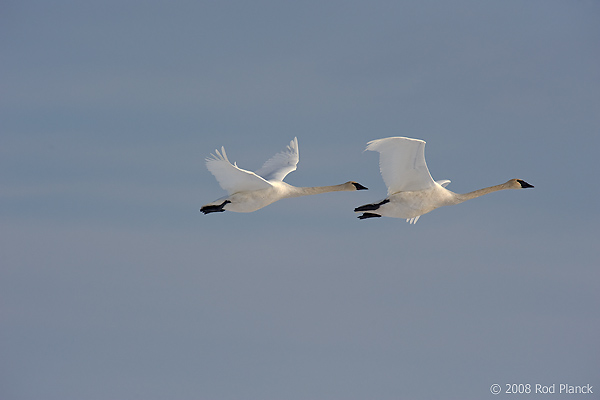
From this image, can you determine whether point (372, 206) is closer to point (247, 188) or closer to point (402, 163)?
point (402, 163)

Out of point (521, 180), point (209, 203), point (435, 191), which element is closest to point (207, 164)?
point (209, 203)

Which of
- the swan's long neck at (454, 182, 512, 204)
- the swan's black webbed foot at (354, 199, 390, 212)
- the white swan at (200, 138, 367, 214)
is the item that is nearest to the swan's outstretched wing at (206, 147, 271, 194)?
the white swan at (200, 138, 367, 214)

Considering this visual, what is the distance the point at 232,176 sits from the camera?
3428 cm

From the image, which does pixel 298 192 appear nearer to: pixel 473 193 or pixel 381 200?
pixel 381 200

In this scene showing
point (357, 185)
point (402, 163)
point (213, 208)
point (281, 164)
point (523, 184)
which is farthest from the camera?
point (281, 164)

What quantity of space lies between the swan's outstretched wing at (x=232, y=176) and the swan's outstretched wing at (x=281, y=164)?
92.4 inches

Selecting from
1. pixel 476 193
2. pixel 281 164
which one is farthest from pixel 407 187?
pixel 281 164

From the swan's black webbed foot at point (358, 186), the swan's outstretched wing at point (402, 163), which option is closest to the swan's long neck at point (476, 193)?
the swan's outstretched wing at point (402, 163)

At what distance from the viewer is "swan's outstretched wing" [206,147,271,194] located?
1313 inches

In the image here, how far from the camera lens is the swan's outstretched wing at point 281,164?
37969mm

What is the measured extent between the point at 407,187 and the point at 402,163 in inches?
54.4

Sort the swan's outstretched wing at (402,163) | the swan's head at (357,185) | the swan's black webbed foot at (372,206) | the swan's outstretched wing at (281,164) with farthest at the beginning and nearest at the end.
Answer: the swan's outstretched wing at (281,164)
the swan's head at (357,185)
the swan's black webbed foot at (372,206)
the swan's outstretched wing at (402,163)

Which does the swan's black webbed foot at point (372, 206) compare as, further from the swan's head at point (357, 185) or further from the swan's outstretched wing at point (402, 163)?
the swan's head at point (357, 185)

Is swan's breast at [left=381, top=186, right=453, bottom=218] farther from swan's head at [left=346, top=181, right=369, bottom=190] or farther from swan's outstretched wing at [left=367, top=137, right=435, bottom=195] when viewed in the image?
swan's head at [left=346, top=181, right=369, bottom=190]
